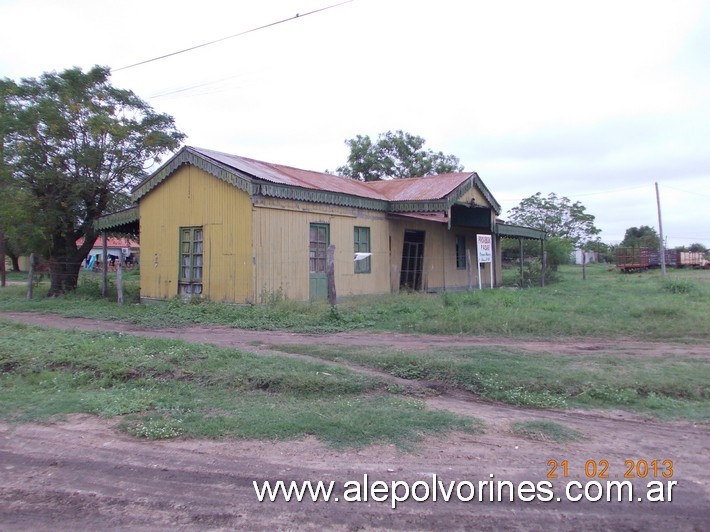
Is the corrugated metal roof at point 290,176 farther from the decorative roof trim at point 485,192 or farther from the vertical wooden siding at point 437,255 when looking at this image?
the decorative roof trim at point 485,192

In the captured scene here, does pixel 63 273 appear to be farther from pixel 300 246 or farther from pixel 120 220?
pixel 300 246

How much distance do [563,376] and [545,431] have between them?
77.0 inches

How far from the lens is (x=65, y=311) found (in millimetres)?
15305

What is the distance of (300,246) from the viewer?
15711 millimetres

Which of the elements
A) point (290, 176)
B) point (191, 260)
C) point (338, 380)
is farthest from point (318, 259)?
point (338, 380)

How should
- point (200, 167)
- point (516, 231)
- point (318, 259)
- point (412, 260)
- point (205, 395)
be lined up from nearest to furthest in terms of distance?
point (205, 395) → point (200, 167) → point (318, 259) → point (412, 260) → point (516, 231)

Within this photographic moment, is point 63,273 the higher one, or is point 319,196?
point 319,196

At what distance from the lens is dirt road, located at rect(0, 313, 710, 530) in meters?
3.84

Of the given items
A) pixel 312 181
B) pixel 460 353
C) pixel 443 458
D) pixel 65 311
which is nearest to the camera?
pixel 443 458

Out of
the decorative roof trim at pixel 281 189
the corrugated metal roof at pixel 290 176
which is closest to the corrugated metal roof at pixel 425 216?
the decorative roof trim at pixel 281 189

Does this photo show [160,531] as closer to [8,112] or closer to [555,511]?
[555,511]

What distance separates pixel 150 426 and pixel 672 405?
5.76 metres

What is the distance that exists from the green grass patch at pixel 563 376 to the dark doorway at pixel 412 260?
36.9 ft

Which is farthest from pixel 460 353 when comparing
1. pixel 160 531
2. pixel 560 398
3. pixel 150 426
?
pixel 160 531
